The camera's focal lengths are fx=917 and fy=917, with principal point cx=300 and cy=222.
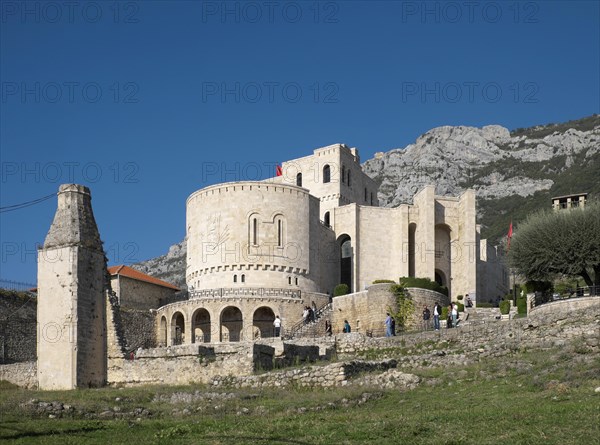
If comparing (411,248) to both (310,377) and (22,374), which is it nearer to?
(22,374)

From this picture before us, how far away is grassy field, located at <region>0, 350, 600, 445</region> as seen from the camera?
64.4 feet

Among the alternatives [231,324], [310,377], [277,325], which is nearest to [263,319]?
[231,324]

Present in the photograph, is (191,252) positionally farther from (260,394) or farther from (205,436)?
(205,436)

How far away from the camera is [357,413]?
23.4m

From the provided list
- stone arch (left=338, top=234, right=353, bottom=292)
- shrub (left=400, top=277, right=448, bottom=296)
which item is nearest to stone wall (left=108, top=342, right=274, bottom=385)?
shrub (left=400, top=277, right=448, bottom=296)

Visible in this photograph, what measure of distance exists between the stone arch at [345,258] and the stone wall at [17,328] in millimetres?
25340

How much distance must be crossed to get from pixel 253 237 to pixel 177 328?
7714mm

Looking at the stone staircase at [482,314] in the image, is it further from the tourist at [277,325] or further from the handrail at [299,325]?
the tourist at [277,325]

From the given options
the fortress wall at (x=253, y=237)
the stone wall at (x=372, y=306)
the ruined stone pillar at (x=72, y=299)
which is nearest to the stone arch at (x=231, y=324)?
the fortress wall at (x=253, y=237)

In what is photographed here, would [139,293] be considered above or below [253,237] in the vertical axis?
below

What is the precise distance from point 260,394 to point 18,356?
21.8 m

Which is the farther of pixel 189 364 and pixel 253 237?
pixel 253 237

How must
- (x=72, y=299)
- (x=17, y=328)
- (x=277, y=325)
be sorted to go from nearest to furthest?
(x=72, y=299), (x=17, y=328), (x=277, y=325)

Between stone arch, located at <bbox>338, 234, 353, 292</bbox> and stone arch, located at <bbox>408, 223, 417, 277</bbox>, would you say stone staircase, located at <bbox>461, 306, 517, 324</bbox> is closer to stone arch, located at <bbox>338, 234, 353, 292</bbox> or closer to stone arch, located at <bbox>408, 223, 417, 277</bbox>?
stone arch, located at <bbox>408, 223, 417, 277</bbox>
